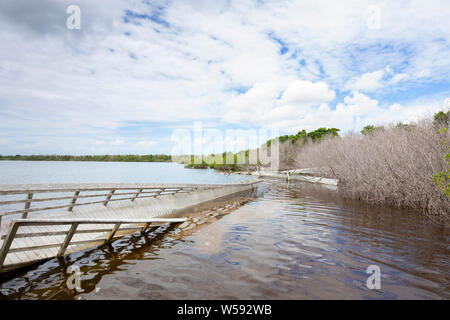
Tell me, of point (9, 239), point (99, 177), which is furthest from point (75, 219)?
point (99, 177)

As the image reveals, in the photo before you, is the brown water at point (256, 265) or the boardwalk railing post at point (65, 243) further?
the boardwalk railing post at point (65, 243)

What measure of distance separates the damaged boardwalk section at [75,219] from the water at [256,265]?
0.42 metres

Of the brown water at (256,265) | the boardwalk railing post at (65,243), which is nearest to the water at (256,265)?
the brown water at (256,265)

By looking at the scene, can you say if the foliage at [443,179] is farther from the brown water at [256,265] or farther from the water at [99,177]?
the water at [99,177]

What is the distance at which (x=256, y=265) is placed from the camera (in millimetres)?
6078

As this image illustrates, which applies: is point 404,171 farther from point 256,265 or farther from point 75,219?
point 75,219

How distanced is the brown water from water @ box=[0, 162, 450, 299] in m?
0.02

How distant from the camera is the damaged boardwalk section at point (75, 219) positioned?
5223mm

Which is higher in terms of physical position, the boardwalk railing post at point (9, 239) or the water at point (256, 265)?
the boardwalk railing post at point (9, 239)

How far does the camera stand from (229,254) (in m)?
6.84

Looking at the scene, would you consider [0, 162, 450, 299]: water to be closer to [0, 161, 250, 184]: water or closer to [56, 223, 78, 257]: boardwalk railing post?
[56, 223, 78, 257]: boardwalk railing post
